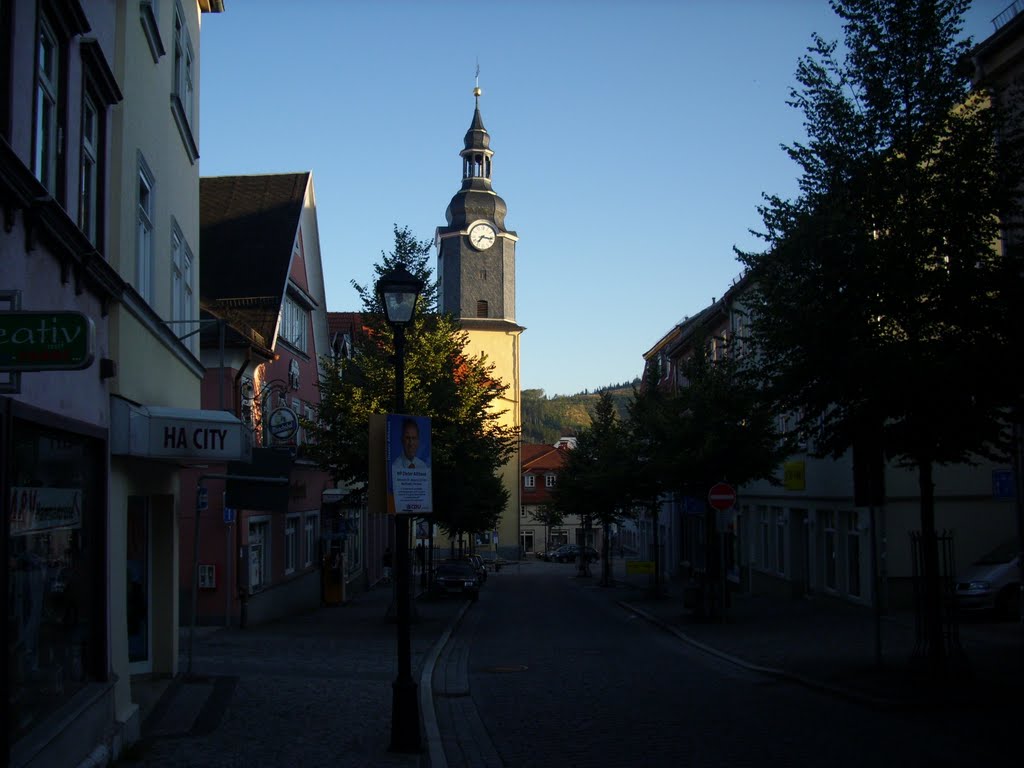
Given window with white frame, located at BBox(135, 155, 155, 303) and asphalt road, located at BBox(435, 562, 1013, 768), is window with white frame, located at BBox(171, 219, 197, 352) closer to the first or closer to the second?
window with white frame, located at BBox(135, 155, 155, 303)

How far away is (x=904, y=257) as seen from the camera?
526 inches

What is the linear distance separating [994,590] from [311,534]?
22.1 m

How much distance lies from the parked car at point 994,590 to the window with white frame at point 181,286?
15357 millimetres

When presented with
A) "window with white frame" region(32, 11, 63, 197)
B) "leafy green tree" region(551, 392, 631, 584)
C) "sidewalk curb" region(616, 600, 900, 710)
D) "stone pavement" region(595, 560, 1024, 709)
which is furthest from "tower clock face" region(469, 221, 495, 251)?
"window with white frame" region(32, 11, 63, 197)

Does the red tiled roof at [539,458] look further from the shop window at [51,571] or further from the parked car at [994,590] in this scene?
the shop window at [51,571]

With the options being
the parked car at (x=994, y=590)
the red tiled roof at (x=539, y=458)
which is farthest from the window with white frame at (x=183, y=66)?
the red tiled roof at (x=539, y=458)

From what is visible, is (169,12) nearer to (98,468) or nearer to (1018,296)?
(98,468)

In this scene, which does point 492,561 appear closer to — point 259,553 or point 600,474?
point 600,474

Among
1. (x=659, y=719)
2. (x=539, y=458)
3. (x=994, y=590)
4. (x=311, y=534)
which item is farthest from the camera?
(x=539, y=458)

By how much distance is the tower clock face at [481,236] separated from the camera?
8336 centimetres

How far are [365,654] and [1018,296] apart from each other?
42.6ft

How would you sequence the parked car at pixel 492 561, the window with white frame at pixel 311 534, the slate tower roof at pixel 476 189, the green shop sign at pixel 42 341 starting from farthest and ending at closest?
the slate tower roof at pixel 476 189
the parked car at pixel 492 561
the window with white frame at pixel 311 534
the green shop sign at pixel 42 341

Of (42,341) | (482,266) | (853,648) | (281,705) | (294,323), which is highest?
(482,266)

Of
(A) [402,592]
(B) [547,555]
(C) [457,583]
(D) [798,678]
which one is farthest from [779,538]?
(B) [547,555]
